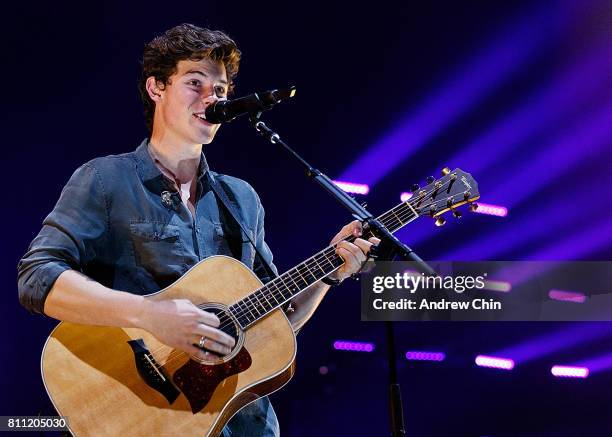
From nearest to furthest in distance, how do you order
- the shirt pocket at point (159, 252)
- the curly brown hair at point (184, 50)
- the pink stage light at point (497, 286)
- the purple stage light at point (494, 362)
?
the shirt pocket at point (159, 252) → the curly brown hair at point (184, 50) → the pink stage light at point (497, 286) → the purple stage light at point (494, 362)

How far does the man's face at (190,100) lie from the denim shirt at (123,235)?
174 mm

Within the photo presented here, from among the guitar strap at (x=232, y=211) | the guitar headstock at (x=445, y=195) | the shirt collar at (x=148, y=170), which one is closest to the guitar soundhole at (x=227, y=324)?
the guitar strap at (x=232, y=211)

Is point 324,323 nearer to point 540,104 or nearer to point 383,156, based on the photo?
point 383,156

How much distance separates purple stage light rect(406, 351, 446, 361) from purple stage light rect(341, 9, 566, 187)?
126 cm

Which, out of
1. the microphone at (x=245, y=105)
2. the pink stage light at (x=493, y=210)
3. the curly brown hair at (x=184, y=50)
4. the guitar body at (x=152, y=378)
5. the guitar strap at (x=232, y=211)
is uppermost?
the pink stage light at (x=493, y=210)

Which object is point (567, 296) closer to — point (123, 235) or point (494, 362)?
point (494, 362)

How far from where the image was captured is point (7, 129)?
435 cm

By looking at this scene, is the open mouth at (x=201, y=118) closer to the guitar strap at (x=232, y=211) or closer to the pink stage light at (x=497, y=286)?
the guitar strap at (x=232, y=211)

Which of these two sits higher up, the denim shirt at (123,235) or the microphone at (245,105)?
the microphone at (245,105)

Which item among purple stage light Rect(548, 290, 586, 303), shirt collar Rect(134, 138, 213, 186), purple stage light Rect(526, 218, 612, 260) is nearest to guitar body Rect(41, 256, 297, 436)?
shirt collar Rect(134, 138, 213, 186)

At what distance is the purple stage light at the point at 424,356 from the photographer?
17.3 ft

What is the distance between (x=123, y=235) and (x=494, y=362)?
11.6 ft

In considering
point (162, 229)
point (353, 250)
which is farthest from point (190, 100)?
point (353, 250)

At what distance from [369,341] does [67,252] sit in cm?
323
